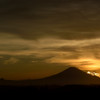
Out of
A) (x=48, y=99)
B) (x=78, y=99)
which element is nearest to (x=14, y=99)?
(x=48, y=99)

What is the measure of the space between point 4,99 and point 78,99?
17.0 m

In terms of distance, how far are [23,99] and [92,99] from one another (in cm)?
1606

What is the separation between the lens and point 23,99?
81.2 meters

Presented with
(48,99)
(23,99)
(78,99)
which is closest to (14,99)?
(23,99)

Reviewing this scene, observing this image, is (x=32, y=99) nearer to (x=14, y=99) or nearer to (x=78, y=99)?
(x=14, y=99)

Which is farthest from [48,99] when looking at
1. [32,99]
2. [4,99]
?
[4,99]

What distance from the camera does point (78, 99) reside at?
80.3m

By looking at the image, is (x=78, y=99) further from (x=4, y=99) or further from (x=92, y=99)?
(x=4, y=99)

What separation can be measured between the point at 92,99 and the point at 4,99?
20.0m

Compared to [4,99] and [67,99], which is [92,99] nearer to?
[67,99]

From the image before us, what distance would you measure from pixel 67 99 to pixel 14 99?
1239 centimetres

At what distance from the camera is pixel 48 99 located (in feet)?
267

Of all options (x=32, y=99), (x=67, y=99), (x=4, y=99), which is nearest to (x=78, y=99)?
(x=67, y=99)

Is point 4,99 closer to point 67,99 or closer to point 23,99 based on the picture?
point 23,99
